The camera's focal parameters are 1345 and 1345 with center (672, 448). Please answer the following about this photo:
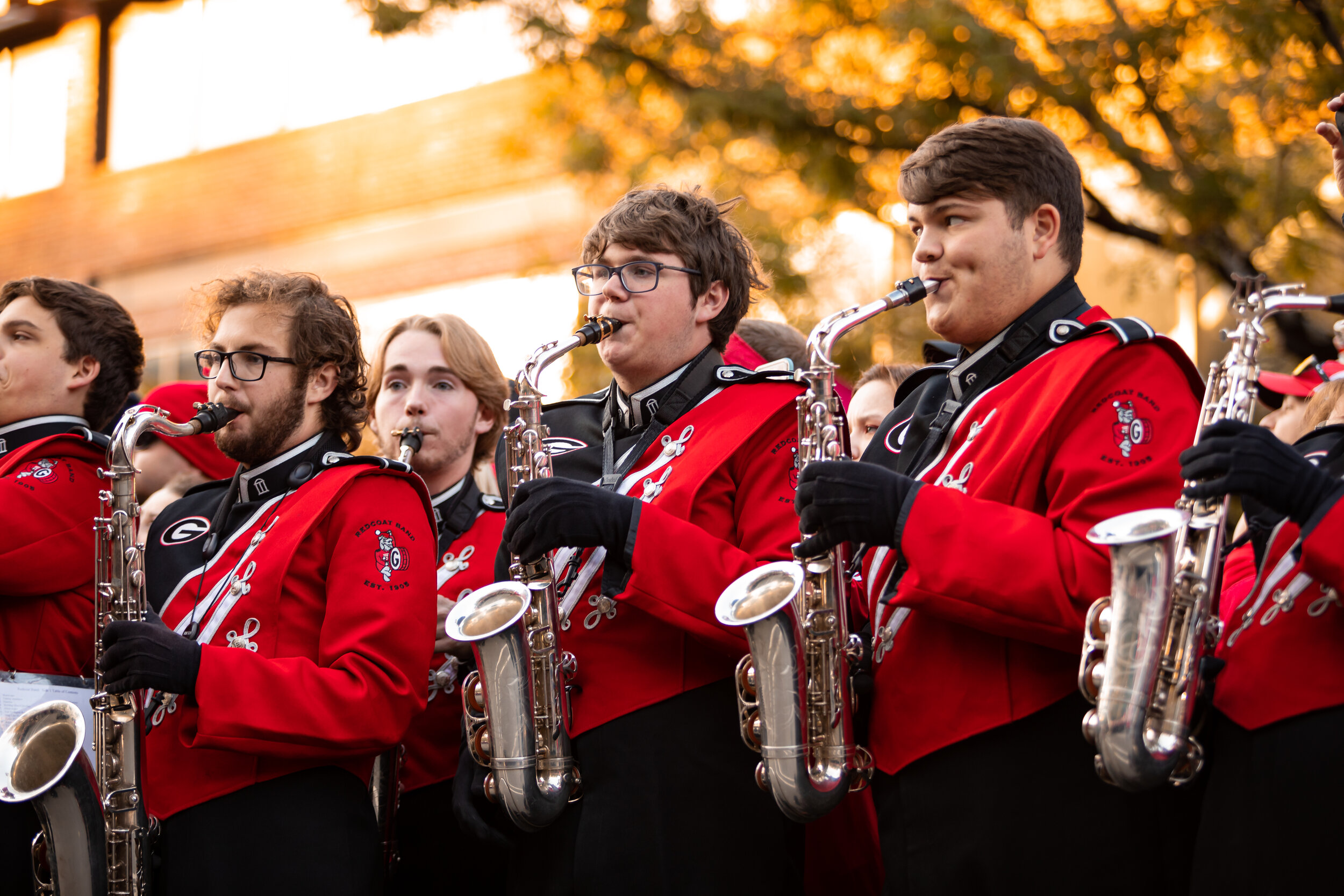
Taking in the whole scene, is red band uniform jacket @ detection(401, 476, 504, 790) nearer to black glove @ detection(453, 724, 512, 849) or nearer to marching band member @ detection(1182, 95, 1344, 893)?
black glove @ detection(453, 724, 512, 849)

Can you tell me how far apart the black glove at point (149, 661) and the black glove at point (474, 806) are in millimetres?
730

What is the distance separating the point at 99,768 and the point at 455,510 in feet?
5.28

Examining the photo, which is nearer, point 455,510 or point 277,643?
point 277,643

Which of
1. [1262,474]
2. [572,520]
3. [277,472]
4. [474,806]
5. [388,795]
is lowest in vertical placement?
[474,806]

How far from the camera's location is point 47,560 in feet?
13.7

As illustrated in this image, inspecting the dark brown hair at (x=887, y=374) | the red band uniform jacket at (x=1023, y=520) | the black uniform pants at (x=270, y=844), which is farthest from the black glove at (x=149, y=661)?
the dark brown hair at (x=887, y=374)

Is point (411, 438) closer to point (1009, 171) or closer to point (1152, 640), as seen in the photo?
point (1009, 171)

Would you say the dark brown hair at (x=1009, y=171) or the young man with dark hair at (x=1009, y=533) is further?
the dark brown hair at (x=1009, y=171)

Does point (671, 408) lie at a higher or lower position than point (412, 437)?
lower

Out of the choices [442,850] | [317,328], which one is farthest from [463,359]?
[442,850]

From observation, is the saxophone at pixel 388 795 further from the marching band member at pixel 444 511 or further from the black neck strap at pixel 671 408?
the black neck strap at pixel 671 408

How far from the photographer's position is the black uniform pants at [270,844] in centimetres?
344

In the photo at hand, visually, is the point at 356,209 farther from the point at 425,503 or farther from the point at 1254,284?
the point at 1254,284

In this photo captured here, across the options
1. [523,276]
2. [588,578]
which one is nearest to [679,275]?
[588,578]
